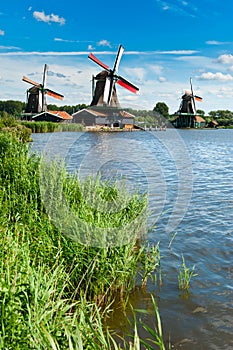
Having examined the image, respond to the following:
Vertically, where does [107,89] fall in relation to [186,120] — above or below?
above

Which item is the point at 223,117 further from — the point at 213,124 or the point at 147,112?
the point at 147,112

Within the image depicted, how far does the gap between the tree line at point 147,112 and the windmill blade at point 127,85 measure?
433 centimetres

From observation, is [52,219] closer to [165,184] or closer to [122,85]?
[165,184]

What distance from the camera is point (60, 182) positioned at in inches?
234

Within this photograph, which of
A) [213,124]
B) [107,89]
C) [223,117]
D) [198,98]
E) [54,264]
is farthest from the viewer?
[223,117]

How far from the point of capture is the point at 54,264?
3.87 m

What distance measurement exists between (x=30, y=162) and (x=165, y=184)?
21.8 feet

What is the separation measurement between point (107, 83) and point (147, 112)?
3513 centimetres

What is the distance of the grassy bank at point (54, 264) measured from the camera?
275cm

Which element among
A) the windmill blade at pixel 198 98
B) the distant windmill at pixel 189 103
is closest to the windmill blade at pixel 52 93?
the distant windmill at pixel 189 103

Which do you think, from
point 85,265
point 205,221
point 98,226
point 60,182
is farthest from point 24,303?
point 205,221

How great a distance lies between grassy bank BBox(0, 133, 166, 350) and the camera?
9.01 feet

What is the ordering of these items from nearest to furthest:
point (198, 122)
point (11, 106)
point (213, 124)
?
point (11, 106) → point (198, 122) → point (213, 124)

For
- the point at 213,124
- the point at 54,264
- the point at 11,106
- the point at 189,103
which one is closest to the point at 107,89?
the point at 189,103
